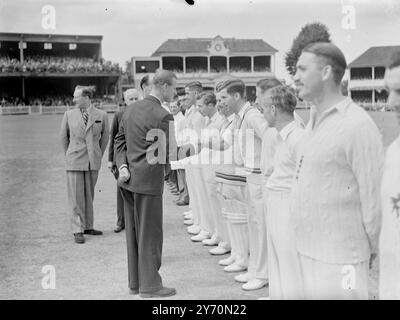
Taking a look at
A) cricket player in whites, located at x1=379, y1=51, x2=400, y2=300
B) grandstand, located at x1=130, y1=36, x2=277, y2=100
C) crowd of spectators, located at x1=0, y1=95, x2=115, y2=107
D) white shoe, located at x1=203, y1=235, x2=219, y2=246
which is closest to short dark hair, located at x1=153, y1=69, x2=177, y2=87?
white shoe, located at x1=203, y1=235, x2=219, y2=246

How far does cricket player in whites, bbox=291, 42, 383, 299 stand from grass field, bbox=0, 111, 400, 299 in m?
1.20

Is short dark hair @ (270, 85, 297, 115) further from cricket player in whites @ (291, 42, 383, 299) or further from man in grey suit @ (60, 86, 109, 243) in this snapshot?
man in grey suit @ (60, 86, 109, 243)

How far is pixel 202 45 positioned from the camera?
1019 cm

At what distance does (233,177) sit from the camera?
19.2 feet

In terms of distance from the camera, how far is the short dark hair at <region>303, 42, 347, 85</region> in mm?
3072

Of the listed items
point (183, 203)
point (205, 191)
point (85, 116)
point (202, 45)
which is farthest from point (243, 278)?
point (202, 45)

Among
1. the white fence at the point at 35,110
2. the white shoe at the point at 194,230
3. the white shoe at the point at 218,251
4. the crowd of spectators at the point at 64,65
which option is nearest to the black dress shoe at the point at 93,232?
the white shoe at the point at 194,230

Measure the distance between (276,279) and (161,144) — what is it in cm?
155

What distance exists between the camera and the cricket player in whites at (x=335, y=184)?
296 cm

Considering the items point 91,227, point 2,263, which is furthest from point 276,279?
point 91,227

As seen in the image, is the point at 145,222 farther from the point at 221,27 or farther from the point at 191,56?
the point at 191,56

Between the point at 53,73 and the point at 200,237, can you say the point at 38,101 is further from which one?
the point at 200,237

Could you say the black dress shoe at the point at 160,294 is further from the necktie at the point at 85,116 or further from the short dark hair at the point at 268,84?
the necktie at the point at 85,116

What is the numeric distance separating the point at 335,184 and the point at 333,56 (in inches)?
26.3
